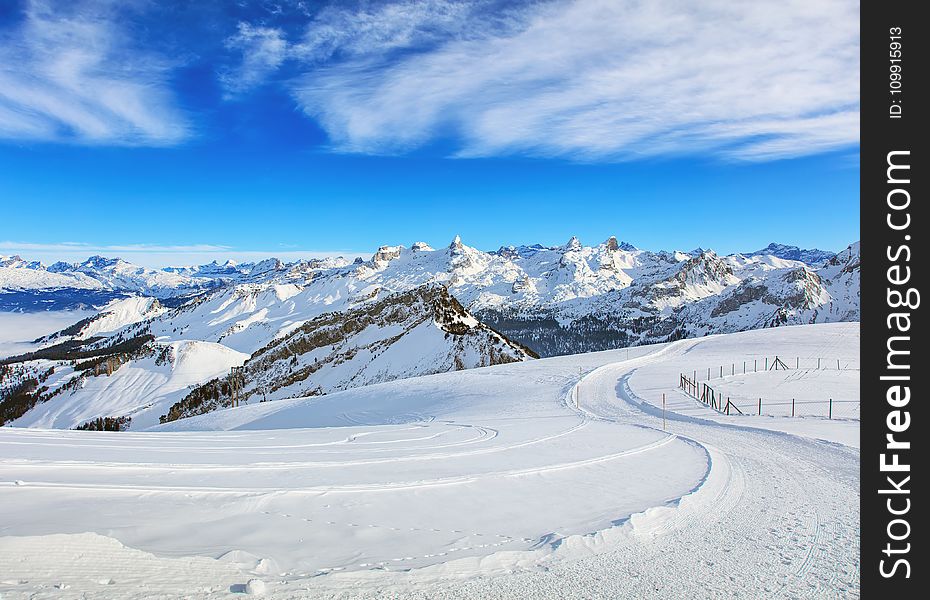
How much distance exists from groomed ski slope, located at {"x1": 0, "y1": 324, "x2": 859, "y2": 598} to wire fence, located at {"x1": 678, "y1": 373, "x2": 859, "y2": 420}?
7417mm

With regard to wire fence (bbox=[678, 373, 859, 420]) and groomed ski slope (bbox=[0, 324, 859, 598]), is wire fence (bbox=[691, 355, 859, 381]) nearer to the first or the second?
wire fence (bbox=[678, 373, 859, 420])

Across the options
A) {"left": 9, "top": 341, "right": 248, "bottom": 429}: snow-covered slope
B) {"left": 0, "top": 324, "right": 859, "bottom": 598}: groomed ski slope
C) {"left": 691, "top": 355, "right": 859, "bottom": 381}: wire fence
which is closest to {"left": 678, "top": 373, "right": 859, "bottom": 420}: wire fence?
{"left": 0, "top": 324, "right": 859, "bottom": 598}: groomed ski slope

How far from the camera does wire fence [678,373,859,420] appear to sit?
848 inches

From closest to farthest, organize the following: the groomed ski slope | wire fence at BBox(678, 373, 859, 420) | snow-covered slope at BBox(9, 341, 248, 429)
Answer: the groomed ski slope, wire fence at BBox(678, 373, 859, 420), snow-covered slope at BBox(9, 341, 248, 429)

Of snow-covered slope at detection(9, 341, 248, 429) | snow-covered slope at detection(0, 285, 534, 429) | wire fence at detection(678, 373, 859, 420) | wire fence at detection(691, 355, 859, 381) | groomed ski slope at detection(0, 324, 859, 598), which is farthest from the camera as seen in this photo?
snow-covered slope at detection(9, 341, 248, 429)

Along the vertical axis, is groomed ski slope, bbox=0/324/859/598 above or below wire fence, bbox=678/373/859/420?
above

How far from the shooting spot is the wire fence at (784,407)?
21.5 meters

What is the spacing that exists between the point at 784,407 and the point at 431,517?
23.4 m

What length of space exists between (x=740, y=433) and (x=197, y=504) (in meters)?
16.6

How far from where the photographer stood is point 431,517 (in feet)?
23.8

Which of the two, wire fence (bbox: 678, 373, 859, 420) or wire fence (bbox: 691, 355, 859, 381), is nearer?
wire fence (bbox: 678, 373, 859, 420)

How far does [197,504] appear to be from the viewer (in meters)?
6.89
